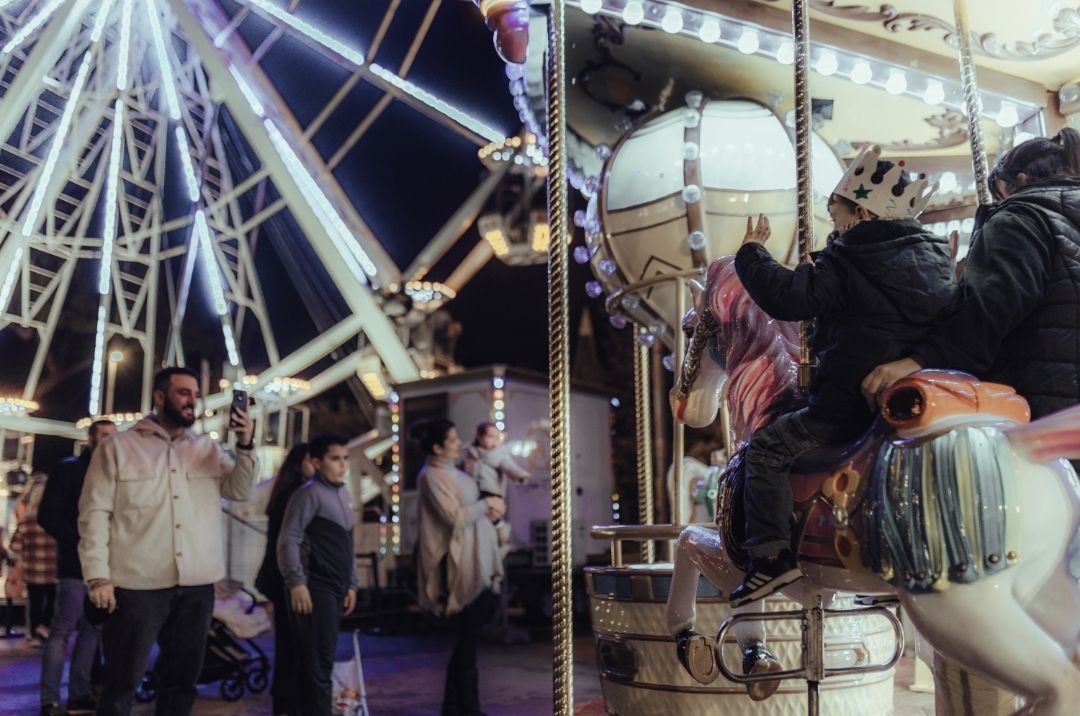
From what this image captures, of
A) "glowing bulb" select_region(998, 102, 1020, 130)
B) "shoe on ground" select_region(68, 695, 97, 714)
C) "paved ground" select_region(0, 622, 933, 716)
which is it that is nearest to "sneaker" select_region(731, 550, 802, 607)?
"paved ground" select_region(0, 622, 933, 716)

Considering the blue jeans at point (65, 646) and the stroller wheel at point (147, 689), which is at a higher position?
the blue jeans at point (65, 646)

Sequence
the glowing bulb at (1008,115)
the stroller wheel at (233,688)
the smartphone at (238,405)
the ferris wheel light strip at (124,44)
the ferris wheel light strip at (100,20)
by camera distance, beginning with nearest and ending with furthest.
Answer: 1. the smartphone at (238,405)
2. the glowing bulb at (1008,115)
3. the stroller wheel at (233,688)
4. the ferris wheel light strip at (100,20)
5. the ferris wheel light strip at (124,44)

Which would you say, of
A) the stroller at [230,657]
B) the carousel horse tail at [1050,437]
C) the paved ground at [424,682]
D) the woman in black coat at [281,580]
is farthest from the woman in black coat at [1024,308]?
the stroller at [230,657]

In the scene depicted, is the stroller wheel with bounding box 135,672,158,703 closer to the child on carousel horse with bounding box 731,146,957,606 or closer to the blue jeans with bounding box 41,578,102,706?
the blue jeans with bounding box 41,578,102,706

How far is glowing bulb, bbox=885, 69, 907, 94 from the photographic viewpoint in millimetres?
4340

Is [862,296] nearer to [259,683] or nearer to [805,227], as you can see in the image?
[805,227]

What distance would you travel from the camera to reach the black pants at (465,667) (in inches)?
185

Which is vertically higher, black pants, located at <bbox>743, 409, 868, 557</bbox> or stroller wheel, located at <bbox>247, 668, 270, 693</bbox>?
black pants, located at <bbox>743, 409, 868, 557</bbox>

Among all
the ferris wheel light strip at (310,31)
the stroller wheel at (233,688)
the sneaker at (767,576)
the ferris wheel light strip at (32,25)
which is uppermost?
the ferris wheel light strip at (310,31)

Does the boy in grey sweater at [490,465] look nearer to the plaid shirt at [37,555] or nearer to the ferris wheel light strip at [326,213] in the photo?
the plaid shirt at [37,555]

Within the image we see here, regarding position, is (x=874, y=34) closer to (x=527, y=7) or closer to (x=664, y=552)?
(x=527, y=7)

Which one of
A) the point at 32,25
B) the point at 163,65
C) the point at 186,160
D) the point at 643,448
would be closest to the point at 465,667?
the point at 643,448

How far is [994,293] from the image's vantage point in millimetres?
2191

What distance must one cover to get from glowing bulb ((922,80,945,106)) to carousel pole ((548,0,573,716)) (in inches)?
83.9
